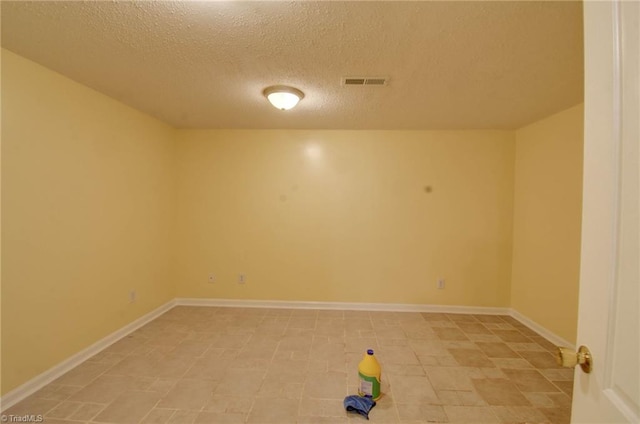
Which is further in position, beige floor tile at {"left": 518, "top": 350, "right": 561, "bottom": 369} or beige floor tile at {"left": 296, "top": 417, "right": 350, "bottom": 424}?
beige floor tile at {"left": 518, "top": 350, "right": 561, "bottom": 369}

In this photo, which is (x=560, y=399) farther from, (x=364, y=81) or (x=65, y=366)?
(x=65, y=366)

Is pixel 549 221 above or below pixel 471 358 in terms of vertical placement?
above

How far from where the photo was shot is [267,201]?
11.6ft

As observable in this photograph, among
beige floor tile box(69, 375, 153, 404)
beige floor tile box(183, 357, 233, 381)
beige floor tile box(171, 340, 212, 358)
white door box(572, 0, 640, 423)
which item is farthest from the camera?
beige floor tile box(171, 340, 212, 358)

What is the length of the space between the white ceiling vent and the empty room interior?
0.07ft

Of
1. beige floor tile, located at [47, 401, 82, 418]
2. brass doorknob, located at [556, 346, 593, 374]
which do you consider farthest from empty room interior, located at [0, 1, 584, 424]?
brass doorknob, located at [556, 346, 593, 374]

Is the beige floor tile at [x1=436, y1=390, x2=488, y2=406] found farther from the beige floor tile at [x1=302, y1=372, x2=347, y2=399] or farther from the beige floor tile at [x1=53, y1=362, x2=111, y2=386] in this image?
the beige floor tile at [x1=53, y1=362, x2=111, y2=386]

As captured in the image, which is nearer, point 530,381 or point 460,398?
point 460,398

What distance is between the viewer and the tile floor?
68.0 inches

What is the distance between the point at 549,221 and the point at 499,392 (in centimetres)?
189

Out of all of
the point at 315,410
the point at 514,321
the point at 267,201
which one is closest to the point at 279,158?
the point at 267,201

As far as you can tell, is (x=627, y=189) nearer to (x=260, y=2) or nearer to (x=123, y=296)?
(x=260, y=2)

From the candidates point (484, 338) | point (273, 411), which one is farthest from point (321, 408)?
point (484, 338)

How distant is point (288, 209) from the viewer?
3.53 meters
